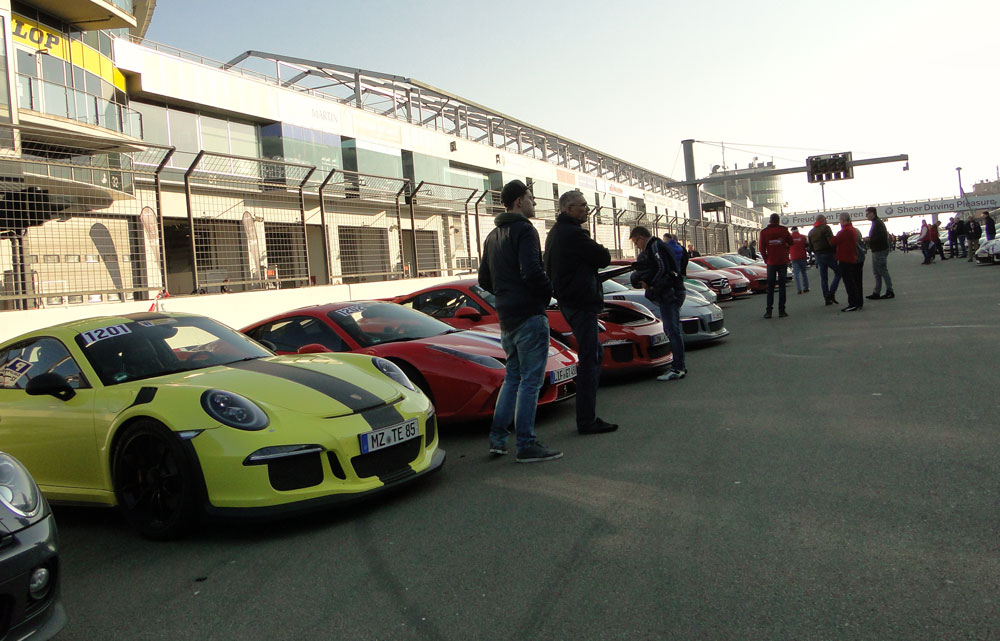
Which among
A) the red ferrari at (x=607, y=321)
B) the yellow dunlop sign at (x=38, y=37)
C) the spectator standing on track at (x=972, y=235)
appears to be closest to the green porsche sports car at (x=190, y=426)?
the red ferrari at (x=607, y=321)

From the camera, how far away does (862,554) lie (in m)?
2.92

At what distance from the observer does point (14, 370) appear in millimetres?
4555

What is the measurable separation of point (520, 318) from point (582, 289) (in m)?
0.62

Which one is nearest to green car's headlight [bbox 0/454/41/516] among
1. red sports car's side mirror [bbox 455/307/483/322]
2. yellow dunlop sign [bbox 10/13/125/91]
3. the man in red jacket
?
red sports car's side mirror [bbox 455/307/483/322]

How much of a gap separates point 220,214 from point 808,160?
4209 cm

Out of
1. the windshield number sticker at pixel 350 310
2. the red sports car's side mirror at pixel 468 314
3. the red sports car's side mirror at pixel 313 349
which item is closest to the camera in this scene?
the red sports car's side mirror at pixel 313 349

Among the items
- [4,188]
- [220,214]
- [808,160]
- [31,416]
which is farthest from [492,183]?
[31,416]

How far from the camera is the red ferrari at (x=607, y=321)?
7867 millimetres

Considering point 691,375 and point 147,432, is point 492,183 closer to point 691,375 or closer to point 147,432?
point 691,375

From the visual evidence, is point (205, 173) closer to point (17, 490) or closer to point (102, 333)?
point (102, 333)

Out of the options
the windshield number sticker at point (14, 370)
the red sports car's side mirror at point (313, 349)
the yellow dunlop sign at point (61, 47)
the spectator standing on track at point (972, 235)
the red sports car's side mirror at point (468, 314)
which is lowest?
the red sports car's side mirror at point (313, 349)

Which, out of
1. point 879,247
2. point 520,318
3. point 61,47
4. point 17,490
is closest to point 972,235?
point 879,247

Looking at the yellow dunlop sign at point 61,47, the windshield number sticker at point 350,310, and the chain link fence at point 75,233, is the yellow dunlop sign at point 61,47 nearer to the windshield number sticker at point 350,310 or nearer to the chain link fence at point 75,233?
the chain link fence at point 75,233

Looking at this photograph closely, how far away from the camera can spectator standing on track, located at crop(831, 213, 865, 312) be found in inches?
498
